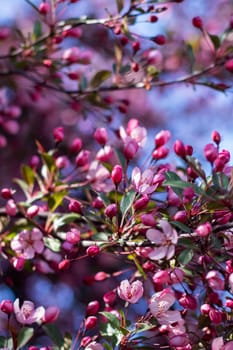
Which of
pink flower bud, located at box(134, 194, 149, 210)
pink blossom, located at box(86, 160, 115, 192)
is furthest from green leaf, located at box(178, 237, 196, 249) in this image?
pink blossom, located at box(86, 160, 115, 192)

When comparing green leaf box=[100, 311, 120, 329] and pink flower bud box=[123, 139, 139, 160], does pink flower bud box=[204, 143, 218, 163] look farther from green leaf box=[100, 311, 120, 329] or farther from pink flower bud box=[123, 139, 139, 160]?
green leaf box=[100, 311, 120, 329]

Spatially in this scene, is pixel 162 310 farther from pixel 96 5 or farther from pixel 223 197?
pixel 96 5

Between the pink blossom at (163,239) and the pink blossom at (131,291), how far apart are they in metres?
0.12

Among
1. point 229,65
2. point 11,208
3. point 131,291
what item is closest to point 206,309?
point 131,291

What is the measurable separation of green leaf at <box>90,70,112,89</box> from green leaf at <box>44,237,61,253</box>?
0.59m

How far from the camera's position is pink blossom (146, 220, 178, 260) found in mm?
1233

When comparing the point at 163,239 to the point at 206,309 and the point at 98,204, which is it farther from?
the point at 98,204

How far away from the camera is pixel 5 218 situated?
181 cm

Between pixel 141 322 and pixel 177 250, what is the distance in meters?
0.17

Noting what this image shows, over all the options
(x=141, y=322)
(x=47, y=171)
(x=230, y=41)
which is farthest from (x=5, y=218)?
(x=230, y=41)

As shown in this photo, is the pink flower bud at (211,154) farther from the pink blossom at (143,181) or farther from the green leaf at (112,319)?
the green leaf at (112,319)

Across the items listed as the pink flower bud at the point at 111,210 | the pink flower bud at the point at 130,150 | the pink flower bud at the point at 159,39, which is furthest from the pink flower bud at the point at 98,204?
the pink flower bud at the point at 159,39

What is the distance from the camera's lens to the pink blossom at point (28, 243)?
1610 mm

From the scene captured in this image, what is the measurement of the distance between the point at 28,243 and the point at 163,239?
479 millimetres
